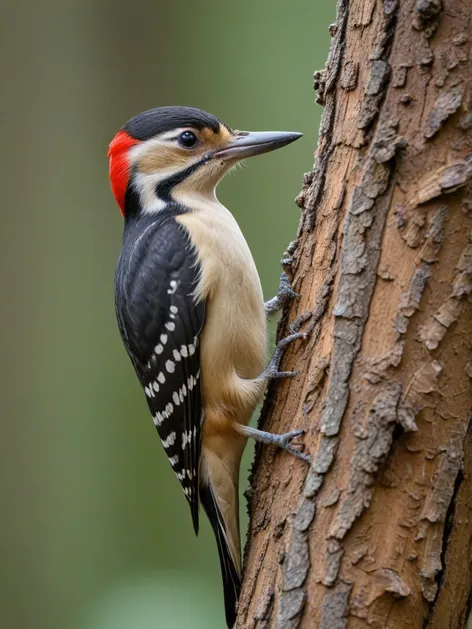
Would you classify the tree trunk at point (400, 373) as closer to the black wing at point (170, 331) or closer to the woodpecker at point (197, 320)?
the woodpecker at point (197, 320)

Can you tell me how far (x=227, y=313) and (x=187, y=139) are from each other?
0.71 metres

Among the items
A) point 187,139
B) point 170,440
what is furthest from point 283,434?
point 187,139

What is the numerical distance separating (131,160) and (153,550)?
2.66 m

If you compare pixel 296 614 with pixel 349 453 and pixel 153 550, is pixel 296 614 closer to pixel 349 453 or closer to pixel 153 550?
pixel 349 453

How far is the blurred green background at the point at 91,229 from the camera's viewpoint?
4930 mm

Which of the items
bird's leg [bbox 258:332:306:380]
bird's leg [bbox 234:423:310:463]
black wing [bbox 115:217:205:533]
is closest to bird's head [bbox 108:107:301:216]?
black wing [bbox 115:217:205:533]

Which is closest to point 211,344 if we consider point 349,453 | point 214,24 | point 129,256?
point 129,256

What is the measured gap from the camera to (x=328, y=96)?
7.38 feet

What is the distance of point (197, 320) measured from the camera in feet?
8.87

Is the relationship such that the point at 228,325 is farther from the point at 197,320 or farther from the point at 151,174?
the point at 151,174

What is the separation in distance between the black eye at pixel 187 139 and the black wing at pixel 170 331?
0.31m

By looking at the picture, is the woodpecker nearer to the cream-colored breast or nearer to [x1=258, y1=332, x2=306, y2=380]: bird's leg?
the cream-colored breast

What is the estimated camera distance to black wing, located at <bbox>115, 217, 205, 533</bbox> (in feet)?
8.91

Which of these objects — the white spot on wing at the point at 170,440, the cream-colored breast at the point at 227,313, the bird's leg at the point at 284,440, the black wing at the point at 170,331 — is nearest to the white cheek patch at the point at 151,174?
the black wing at the point at 170,331
